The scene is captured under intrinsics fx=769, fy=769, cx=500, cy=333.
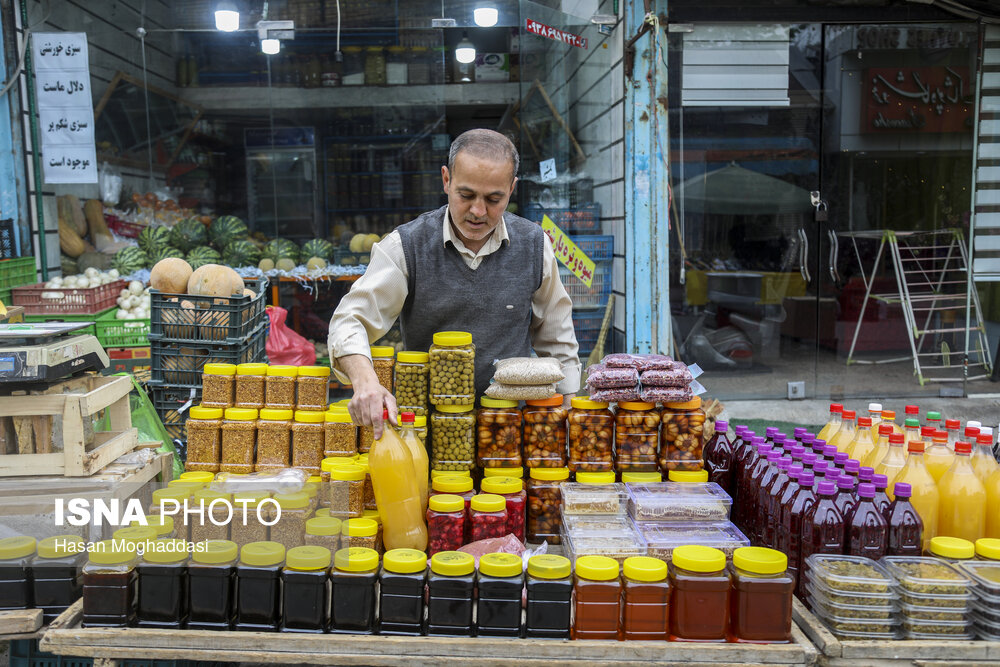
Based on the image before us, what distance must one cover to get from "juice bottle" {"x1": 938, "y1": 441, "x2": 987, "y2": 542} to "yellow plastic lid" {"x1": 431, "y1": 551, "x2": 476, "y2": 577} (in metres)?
1.49

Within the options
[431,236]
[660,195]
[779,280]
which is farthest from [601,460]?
[779,280]

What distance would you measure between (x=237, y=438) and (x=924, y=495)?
2253 mm

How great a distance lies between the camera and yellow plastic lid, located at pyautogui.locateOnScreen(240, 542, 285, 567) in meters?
2.04

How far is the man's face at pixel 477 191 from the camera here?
2.73 meters

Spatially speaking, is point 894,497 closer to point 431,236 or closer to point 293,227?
point 431,236

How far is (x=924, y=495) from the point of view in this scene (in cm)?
Result: 237

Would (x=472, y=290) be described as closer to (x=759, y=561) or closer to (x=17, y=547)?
(x=759, y=561)

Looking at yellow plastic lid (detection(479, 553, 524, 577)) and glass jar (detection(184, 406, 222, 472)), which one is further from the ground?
glass jar (detection(184, 406, 222, 472))

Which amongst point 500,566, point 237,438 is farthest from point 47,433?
point 500,566

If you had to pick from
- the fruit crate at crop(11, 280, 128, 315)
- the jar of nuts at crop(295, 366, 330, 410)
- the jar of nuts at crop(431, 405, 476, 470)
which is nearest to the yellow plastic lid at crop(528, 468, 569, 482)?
the jar of nuts at crop(431, 405, 476, 470)

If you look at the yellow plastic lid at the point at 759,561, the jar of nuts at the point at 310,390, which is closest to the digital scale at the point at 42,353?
the jar of nuts at the point at 310,390

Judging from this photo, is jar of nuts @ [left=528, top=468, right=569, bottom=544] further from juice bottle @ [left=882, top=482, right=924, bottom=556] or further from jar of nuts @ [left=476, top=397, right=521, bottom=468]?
juice bottle @ [left=882, top=482, right=924, bottom=556]

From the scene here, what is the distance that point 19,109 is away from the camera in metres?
6.82

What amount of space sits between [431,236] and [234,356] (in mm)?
1634
